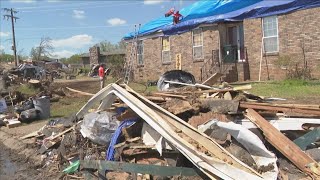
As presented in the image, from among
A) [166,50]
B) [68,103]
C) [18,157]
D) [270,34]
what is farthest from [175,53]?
[18,157]

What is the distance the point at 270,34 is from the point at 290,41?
119cm

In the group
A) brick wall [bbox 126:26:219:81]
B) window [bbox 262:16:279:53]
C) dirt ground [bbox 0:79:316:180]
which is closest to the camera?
dirt ground [bbox 0:79:316:180]

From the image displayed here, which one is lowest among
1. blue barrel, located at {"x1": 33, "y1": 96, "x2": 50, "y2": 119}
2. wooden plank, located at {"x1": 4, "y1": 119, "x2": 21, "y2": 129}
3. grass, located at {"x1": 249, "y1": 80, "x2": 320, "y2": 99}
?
wooden plank, located at {"x1": 4, "y1": 119, "x2": 21, "y2": 129}

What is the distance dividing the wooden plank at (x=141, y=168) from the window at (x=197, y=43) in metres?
16.6

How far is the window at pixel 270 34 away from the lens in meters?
18.5

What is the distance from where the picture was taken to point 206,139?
600cm

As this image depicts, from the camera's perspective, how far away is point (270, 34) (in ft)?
61.4

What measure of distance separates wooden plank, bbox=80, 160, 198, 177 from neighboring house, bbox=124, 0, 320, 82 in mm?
12704

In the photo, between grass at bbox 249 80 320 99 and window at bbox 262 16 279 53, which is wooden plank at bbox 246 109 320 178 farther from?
window at bbox 262 16 279 53

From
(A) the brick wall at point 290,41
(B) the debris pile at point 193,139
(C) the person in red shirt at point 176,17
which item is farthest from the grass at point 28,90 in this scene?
(B) the debris pile at point 193,139

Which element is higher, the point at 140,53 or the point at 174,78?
the point at 140,53

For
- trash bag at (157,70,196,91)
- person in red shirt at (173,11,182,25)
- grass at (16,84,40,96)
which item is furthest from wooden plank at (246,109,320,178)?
grass at (16,84,40,96)

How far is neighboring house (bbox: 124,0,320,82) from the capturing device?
17312mm

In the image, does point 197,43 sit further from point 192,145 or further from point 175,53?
point 192,145
